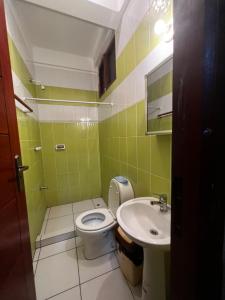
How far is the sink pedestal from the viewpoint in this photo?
36.8 inches

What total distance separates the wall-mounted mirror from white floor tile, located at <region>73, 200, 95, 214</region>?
1989mm

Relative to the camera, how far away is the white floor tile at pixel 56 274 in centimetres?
124

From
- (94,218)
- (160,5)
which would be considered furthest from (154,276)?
(160,5)

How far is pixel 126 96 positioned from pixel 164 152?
82cm

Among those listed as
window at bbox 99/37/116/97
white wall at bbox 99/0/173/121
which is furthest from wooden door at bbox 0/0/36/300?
window at bbox 99/37/116/97

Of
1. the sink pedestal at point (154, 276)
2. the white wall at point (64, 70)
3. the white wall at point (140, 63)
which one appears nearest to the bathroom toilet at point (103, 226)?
the sink pedestal at point (154, 276)

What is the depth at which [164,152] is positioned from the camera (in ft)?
3.36

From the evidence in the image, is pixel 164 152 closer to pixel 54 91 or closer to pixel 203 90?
pixel 203 90

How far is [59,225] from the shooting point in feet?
6.66

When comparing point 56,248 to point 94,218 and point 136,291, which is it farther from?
point 136,291

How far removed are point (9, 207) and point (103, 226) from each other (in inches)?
40.4

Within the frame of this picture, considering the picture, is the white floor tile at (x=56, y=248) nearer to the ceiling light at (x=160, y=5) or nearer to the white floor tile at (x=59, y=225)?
the white floor tile at (x=59, y=225)

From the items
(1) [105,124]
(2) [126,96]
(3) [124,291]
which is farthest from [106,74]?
(3) [124,291]

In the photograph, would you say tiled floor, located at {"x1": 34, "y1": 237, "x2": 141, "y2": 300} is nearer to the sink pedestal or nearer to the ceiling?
the sink pedestal
